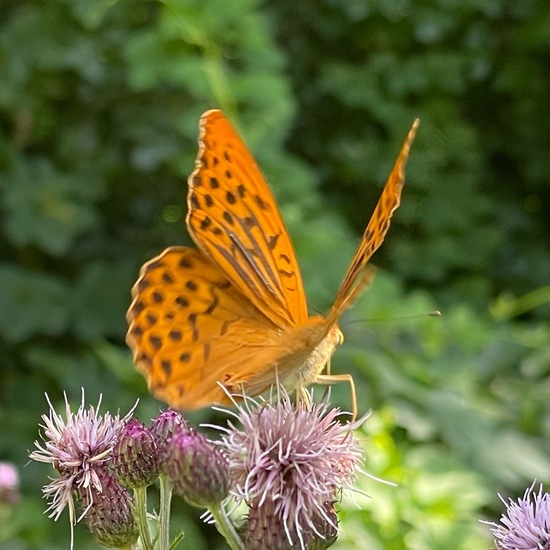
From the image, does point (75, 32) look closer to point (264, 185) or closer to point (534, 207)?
point (264, 185)

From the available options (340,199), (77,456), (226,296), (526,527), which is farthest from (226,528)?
(340,199)

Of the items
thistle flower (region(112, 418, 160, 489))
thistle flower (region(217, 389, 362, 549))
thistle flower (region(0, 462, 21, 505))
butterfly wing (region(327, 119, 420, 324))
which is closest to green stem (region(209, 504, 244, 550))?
thistle flower (region(217, 389, 362, 549))

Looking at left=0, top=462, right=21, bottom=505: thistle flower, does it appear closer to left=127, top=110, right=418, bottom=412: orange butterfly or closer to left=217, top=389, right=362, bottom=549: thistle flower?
left=127, top=110, right=418, bottom=412: orange butterfly

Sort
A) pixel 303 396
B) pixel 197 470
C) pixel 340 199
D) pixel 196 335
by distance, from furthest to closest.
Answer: pixel 340 199, pixel 196 335, pixel 303 396, pixel 197 470

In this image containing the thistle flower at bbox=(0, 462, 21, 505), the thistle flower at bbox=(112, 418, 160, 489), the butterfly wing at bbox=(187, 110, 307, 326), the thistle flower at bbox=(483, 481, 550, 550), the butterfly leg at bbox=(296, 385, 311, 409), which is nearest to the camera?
the thistle flower at bbox=(483, 481, 550, 550)

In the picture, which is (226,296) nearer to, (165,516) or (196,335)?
(196,335)

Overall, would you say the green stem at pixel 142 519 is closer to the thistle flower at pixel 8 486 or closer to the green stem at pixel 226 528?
the green stem at pixel 226 528
